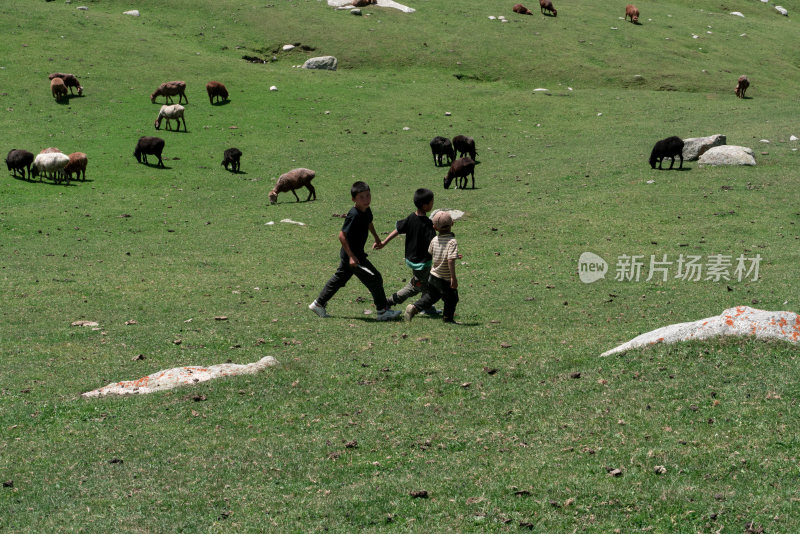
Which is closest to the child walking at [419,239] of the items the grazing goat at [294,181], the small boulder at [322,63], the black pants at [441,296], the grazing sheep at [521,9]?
the black pants at [441,296]

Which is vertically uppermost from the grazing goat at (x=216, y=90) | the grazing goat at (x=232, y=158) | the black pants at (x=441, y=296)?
the grazing goat at (x=216, y=90)

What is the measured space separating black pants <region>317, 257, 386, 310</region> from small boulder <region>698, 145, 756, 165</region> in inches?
842

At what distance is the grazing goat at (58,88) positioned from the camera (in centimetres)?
4228

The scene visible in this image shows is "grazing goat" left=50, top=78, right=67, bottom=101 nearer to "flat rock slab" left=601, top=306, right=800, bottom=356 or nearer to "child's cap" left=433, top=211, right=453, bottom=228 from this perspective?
"child's cap" left=433, top=211, right=453, bottom=228

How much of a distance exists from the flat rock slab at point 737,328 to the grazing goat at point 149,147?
28.0 m

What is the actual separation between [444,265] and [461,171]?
703 inches

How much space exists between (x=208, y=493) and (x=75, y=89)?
4390 centimetres

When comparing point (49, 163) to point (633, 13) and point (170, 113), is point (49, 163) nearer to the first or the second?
point (170, 113)

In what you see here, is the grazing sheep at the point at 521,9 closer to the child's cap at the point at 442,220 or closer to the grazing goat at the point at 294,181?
the grazing goat at the point at 294,181

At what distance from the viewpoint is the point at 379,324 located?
14281 mm

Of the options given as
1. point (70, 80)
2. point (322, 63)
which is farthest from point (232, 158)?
point (322, 63)

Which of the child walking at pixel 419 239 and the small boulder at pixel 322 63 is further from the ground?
the small boulder at pixel 322 63

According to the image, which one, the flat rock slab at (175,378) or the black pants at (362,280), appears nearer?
the flat rock slab at (175,378)

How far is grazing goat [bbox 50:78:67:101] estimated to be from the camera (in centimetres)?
4228
